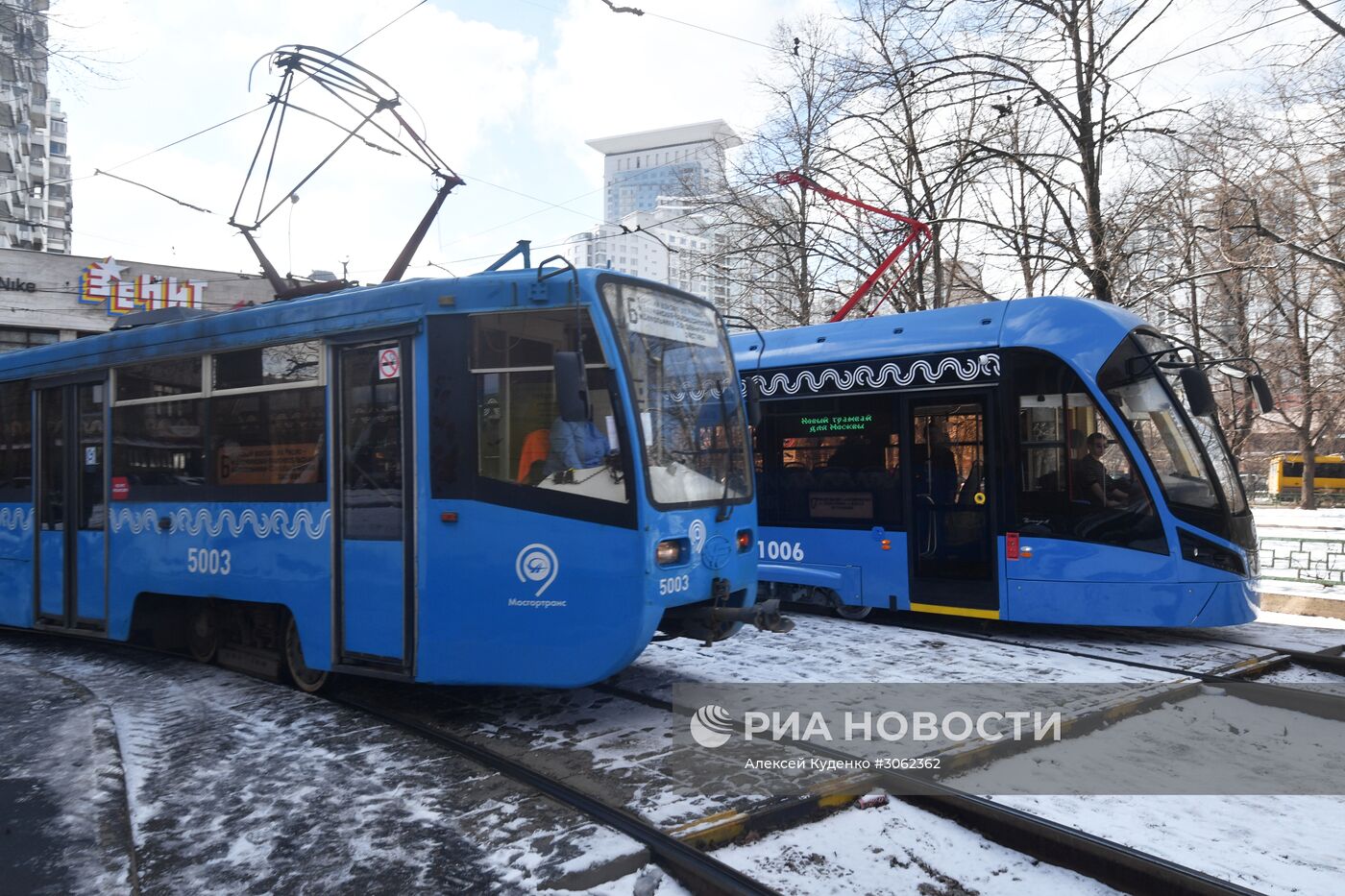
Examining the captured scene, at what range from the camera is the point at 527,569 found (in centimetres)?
577

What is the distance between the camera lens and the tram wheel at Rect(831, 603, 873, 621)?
1026cm

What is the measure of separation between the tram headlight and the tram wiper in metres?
0.46

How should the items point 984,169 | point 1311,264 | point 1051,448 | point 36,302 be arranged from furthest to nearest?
1. point 36,302
2. point 984,169
3. point 1311,264
4. point 1051,448

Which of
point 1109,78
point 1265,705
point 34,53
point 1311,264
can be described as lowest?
point 1265,705

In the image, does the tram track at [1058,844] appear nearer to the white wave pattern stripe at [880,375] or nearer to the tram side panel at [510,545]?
the tram side panel at [510,545]

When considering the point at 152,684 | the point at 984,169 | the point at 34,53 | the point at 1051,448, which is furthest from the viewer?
the point at 984,169

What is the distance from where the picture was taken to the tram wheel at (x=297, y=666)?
272 inches

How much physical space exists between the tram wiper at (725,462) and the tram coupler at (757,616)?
1.94ft

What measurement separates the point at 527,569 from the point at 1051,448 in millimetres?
5291

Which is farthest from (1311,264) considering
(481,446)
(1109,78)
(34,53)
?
(34,53)

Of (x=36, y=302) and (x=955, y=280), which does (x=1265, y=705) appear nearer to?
(x=955, y=280)

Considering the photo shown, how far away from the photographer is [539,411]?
5.81 m

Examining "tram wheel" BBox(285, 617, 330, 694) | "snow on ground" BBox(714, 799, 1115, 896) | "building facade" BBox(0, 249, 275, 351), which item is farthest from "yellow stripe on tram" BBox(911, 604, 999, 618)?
"building facade" BBox(0, 249, 275, 351)

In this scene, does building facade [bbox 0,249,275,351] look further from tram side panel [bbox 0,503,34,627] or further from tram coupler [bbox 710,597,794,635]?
tram coupler [bbox 710,597,794,635]
